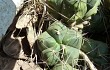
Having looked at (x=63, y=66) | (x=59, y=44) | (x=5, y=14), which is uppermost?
(x=5, y=14)

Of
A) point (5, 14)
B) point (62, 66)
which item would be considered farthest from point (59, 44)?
point (5, 14)

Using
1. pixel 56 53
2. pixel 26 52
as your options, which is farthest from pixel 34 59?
pixel 56 53

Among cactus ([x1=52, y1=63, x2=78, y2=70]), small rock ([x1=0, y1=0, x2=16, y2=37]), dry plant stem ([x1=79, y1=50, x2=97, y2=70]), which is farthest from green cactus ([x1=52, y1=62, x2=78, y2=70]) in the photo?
small rock ([x1=0, y1=0, x2=16, y2=37])

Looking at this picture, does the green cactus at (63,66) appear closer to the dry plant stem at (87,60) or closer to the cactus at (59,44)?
the cactus at (59,44)

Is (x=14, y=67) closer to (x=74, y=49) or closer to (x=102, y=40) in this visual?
(x=74, y=49)

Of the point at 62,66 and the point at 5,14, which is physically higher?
the point at 5,14

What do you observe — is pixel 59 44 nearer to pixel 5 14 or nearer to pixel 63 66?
pixel 63 66

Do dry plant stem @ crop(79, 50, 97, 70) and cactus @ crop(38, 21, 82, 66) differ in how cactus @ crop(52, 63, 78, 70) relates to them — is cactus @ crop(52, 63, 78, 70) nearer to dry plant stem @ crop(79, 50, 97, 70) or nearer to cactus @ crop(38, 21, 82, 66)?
cactus @ crop(38, 21, 82, 66)

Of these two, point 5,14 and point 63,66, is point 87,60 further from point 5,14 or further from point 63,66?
point 5,14

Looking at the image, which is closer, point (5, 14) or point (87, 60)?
point (5, 14)
